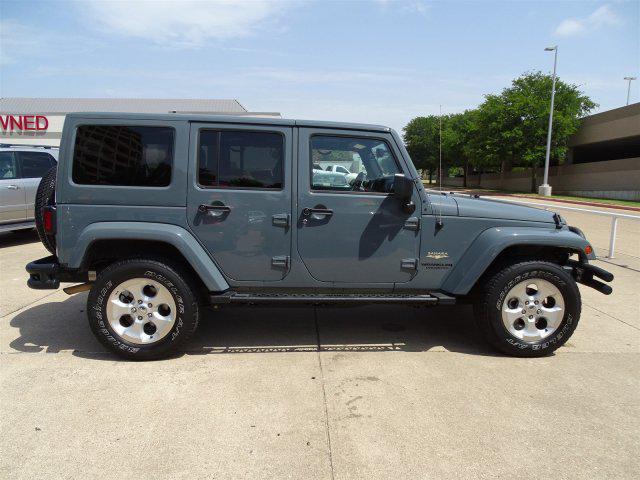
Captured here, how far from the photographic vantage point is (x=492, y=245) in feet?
12.2

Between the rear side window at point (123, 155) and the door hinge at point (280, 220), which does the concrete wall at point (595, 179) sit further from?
the rear side window at point (123, 155)

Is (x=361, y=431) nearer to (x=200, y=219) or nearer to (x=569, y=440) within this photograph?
(x=569, y=440)

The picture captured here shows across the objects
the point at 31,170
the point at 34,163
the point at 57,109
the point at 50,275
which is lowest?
the point at 50,275

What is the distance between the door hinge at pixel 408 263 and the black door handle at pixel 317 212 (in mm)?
753

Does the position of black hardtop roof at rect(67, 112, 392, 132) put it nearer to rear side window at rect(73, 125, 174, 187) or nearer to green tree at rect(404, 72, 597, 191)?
rear side window at rect(73, 125, 174, 187)

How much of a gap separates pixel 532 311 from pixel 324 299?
1796 mm

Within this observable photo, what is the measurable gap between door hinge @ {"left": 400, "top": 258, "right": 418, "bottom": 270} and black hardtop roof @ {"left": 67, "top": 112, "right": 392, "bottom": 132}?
112 centimetres

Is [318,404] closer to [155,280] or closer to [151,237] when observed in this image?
[155,280]

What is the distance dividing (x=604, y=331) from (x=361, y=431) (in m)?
3.16

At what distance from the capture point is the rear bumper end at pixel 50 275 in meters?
3.75

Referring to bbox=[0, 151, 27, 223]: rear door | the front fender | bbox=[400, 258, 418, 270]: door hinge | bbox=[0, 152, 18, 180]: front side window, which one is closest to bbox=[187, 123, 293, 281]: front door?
bbox=[400, 258, 418, 270]: door hinge

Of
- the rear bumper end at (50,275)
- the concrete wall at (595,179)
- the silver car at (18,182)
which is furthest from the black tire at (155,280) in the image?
the concrete wall at (595,179)

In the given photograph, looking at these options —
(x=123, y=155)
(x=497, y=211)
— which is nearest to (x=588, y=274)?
(x=497, y=211)

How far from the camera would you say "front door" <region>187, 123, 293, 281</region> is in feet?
12.0
